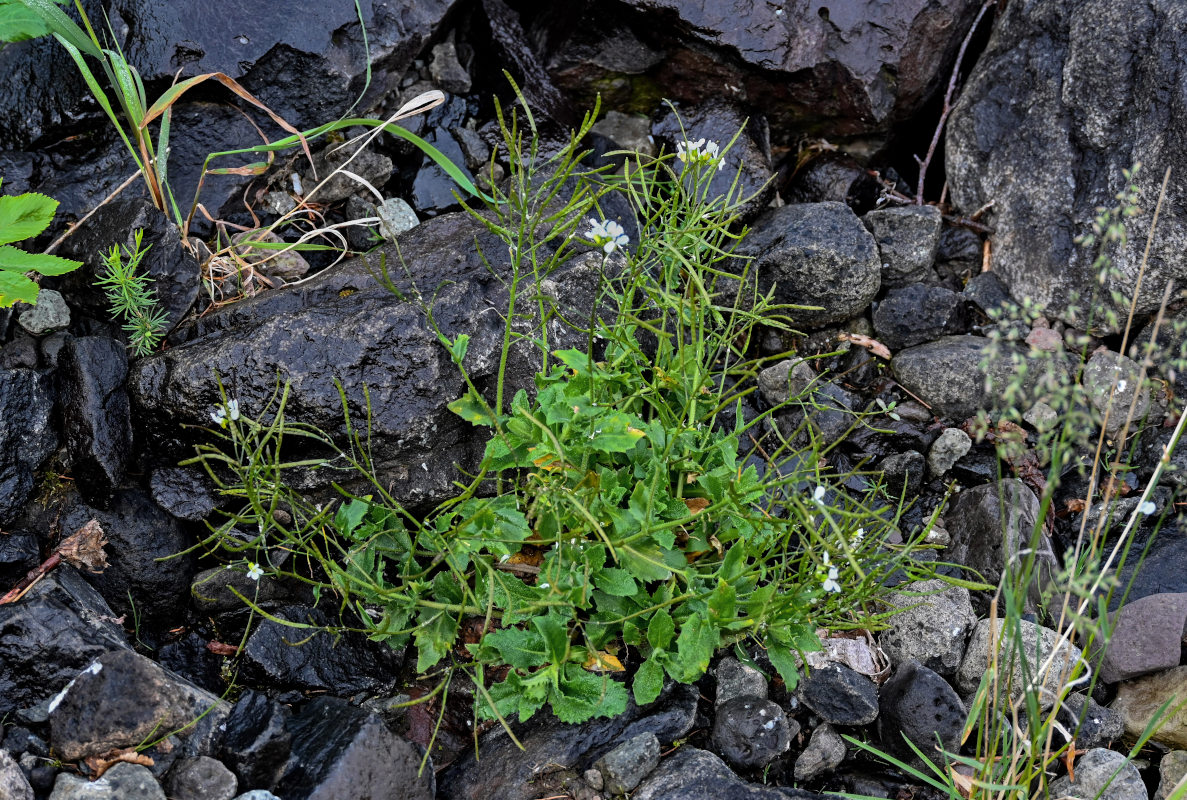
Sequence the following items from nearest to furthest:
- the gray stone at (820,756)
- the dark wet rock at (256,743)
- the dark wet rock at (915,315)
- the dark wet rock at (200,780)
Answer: the dark wet rock at (200,780)
the dark wet rock at (256,743)
the gray stone at (820,756)
the dark wet rock at (915,315)

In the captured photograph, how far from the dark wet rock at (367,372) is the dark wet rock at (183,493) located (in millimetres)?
65

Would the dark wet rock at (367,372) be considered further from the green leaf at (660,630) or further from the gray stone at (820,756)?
the gray stone at (820,756)

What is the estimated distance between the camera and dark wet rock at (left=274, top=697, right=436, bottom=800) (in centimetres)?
234

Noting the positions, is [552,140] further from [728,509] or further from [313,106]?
[728,509]

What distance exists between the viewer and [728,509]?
2.62 meters

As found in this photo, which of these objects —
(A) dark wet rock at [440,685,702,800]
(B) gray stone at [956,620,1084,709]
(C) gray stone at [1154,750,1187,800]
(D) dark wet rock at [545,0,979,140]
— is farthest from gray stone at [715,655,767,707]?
(D) dark wet rock at [545,0,979,140]

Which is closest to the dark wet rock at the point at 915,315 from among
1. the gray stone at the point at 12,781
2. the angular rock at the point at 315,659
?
the angular rock at the point at 315,659

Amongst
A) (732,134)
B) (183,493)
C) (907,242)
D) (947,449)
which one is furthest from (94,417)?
(907,242)

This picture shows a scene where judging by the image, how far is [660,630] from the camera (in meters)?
2.55

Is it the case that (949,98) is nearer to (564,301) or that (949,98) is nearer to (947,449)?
(947,449)

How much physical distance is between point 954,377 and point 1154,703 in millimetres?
1413

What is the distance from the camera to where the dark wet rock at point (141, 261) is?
3.26 metres

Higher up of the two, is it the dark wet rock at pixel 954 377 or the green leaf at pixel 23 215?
the green leaf at pixel 23 215

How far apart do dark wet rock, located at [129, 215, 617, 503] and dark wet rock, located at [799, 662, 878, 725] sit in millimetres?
1341
